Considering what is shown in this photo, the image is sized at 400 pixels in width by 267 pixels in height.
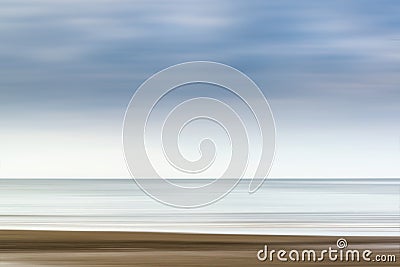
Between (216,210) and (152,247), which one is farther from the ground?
(216,210)

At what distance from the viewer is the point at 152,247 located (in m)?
9.35

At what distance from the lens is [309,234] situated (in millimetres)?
10578

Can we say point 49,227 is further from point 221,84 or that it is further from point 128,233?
point 221,84

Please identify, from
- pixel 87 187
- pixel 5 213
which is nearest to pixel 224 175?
pixel 5 213

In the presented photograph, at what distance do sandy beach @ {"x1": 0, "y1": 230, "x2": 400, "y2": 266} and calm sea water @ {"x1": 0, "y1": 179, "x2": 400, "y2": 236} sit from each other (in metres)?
0.70

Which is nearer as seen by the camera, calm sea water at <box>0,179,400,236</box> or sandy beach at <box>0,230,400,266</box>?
sandy beach at <box>0,230,400,266</box>

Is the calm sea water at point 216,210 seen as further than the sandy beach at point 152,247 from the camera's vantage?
Yes

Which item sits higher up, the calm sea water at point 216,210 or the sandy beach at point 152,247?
the calm sea water at point 216,210

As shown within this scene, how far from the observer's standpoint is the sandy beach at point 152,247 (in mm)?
8414

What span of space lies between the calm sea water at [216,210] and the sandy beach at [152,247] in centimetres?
70

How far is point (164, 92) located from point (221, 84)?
3.09ft

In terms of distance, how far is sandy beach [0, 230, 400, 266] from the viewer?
27.6 feet

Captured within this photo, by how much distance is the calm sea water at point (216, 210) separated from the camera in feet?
37.6

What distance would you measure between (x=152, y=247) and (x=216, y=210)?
4498 mm
